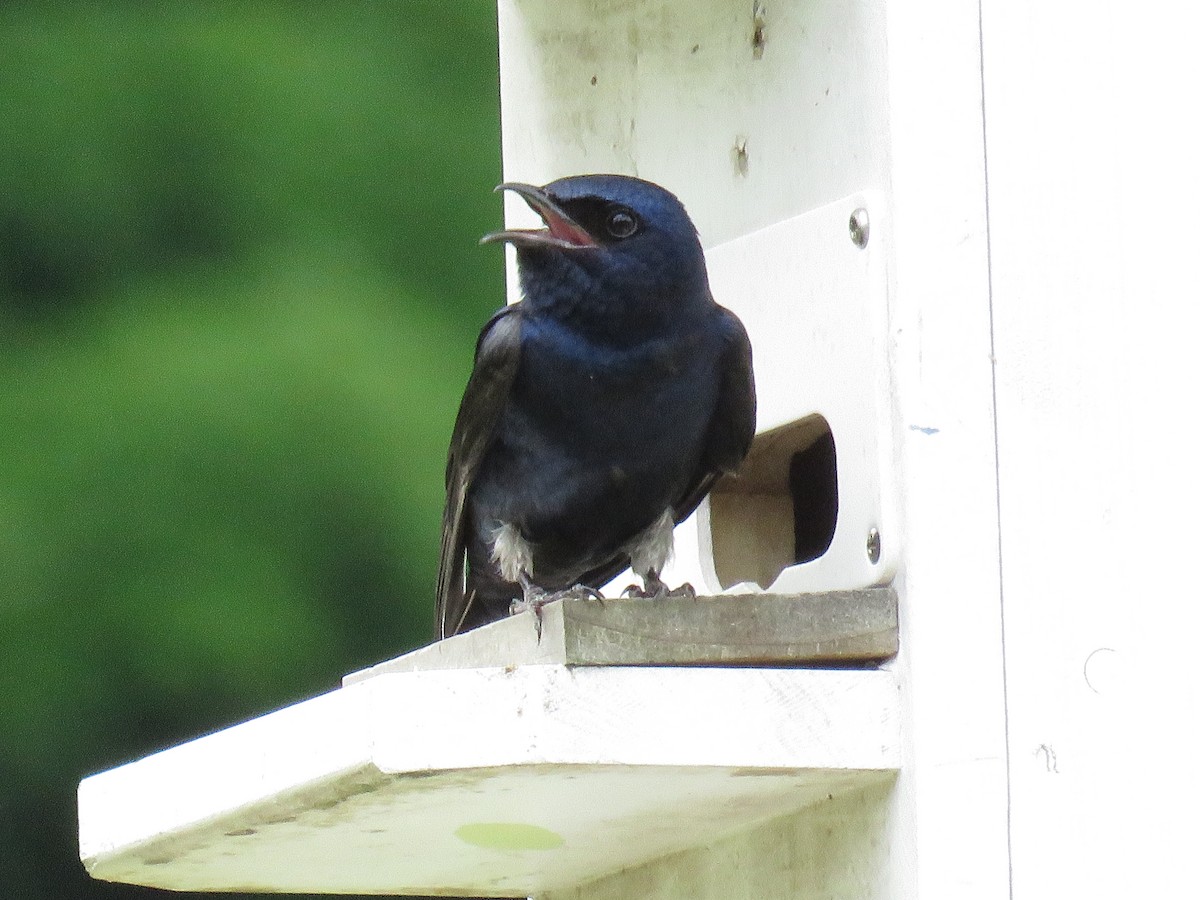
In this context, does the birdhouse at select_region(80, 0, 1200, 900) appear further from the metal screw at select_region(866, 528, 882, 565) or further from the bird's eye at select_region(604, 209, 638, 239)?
the bird's eye at select_region(604, 209, 638, 239)

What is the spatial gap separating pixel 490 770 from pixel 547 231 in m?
0.74

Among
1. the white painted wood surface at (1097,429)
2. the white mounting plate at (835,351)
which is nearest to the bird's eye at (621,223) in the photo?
the white mounting plate at (835,351)

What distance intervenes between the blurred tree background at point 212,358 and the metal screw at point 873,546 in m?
2.27

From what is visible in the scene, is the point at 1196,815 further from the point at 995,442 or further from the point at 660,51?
the point at 660,51

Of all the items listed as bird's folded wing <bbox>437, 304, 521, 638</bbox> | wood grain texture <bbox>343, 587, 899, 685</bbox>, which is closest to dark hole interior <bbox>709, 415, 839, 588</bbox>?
bird's folded wing <bbox>437, 304, 521, 638</bbox>

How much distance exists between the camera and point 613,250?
2496 mm

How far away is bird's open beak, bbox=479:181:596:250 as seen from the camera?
2430 millimetres

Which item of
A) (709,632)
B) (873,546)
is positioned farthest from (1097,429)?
(709,632)

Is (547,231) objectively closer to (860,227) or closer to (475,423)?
(475,423)

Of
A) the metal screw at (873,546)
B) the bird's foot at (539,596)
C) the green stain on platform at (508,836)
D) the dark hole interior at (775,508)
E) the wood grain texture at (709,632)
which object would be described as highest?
the dark hole interior at (775,508)

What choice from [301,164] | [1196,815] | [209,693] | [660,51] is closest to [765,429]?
[660,51]

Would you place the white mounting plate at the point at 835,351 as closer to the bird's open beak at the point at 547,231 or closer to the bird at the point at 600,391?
the bird at the point at 600,391

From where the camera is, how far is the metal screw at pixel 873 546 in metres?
2.13

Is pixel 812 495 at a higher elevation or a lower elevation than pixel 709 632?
higher
